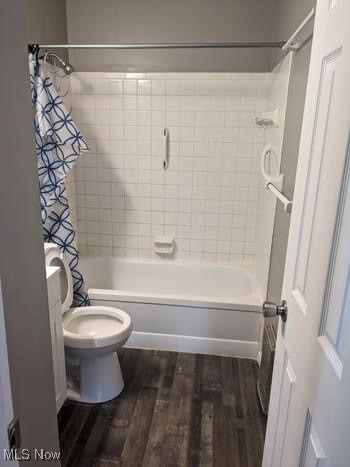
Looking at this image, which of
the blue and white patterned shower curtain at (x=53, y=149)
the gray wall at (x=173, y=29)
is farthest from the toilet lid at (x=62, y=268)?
the gray wall at (x=173, y=29)

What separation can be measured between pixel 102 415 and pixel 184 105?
2249 mm

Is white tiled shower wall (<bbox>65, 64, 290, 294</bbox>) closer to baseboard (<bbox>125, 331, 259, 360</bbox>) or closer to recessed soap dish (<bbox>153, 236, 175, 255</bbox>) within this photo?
recessed soap dish (<bbox>153, 236, 175, 255</bbox>)

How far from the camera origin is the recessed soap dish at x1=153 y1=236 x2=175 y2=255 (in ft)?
10.2

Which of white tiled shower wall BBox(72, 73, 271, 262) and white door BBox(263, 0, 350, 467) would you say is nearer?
white door BBox(263, 0, 350, 467)

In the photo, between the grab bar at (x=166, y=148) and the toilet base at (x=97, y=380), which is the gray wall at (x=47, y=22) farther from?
the toilet base at (x=97, y=380)

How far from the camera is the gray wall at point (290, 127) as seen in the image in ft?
5.88

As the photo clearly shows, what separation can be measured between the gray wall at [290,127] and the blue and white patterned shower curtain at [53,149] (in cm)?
126

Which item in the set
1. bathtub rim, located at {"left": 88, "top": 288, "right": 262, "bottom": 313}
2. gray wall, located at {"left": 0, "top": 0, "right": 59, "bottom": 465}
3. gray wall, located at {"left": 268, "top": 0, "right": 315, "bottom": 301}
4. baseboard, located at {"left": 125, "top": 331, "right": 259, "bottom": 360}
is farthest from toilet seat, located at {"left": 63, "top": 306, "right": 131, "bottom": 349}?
gray wall, located at {"left": 0, "top": 0, "right": 59, "bottom": 465}

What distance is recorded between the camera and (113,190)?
3.09 m

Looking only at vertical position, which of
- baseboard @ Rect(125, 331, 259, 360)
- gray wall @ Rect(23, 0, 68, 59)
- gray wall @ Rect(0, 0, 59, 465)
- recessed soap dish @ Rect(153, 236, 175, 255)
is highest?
gray wall @ Rect(23, 0, 68, 59)

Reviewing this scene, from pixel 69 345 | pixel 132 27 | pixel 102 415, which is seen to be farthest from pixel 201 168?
pixel 102 415

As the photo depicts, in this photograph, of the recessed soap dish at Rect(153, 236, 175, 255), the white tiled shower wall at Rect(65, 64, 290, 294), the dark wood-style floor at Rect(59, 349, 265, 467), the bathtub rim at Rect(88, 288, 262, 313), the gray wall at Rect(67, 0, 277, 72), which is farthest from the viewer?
the recessed soap dish at Rect(153, 236, 175, 255)

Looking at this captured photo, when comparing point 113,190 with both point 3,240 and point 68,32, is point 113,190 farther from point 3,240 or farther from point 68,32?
point 3,240

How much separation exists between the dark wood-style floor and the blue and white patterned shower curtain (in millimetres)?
994
